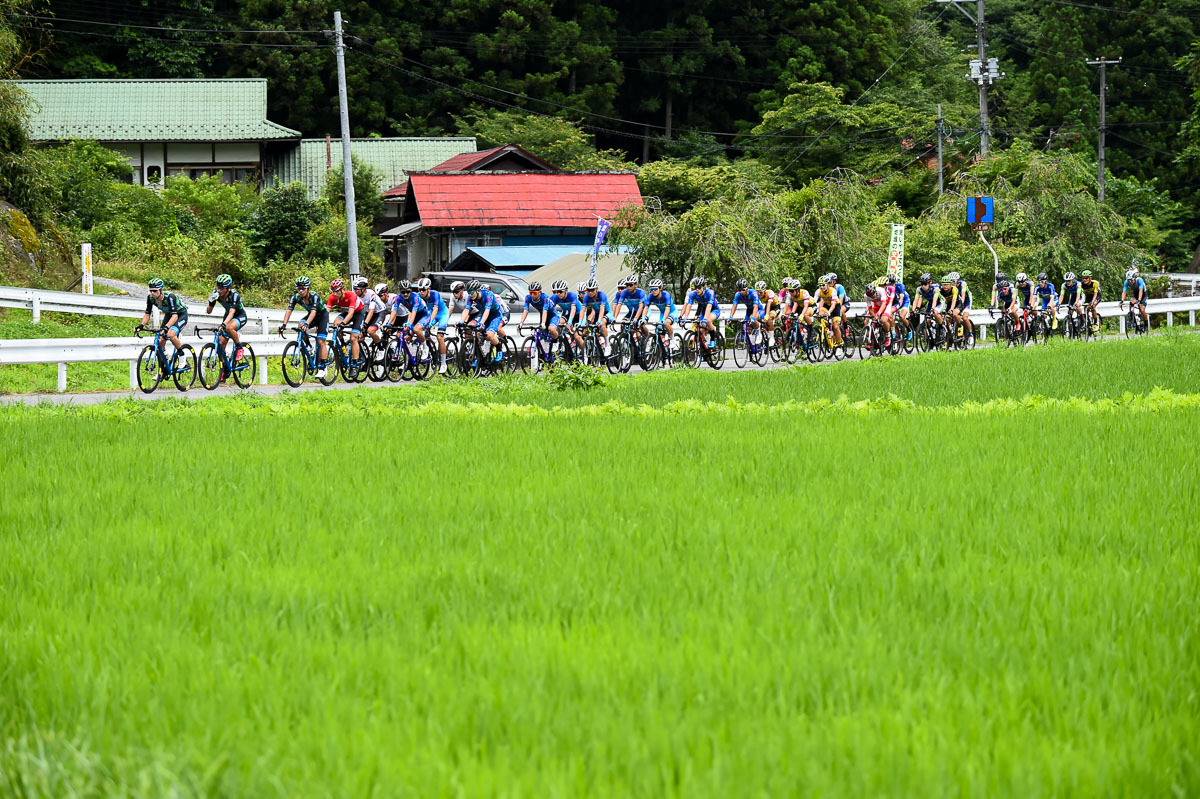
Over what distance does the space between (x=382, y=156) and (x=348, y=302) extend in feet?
114

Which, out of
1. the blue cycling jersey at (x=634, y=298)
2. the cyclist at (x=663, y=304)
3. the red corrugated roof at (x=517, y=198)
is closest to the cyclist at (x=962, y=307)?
the cyclist at (x=663, y=304)

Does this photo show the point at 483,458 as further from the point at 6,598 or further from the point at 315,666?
the point at 315,666

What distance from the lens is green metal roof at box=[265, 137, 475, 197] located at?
5338 centimetres

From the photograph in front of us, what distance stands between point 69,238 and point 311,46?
23180mm

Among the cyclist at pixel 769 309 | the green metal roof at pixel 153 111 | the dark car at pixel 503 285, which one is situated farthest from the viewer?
the green metal roof at pixel 153 111

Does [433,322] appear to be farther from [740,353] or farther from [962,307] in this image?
[962,307]

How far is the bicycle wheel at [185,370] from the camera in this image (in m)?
19.2

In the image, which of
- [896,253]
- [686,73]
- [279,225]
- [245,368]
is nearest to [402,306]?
[245,368]

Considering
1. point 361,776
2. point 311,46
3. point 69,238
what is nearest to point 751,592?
point 361,776

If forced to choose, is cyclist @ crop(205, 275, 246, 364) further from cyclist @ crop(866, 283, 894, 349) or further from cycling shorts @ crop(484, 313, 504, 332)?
cyclist @ crop(866, 283, 894, 349)

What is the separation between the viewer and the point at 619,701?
3.57 meters

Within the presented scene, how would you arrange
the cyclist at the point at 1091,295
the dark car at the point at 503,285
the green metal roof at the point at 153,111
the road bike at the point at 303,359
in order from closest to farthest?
the road bike at the point at 303,359 < the dark car at the point at 503,285 < the cyclist at the point at 1091,295 < the green metal roof at the point at 153,111

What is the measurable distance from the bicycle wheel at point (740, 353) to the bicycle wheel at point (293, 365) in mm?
8745

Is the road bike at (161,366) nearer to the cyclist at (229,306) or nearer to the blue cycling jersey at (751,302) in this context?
the cyclist at (229,306)
